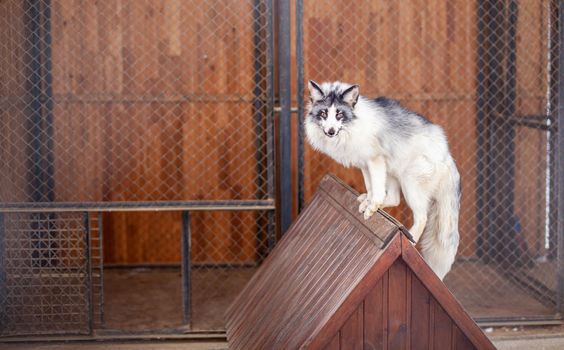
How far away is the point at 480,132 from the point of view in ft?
22.8

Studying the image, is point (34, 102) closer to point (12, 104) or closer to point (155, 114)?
point (12, 104)

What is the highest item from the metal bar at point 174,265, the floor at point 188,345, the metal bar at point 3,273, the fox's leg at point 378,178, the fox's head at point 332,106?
the fox's head at point 332,106

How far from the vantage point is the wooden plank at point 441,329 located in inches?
145

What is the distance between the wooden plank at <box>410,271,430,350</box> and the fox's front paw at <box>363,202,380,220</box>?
0.45 meters

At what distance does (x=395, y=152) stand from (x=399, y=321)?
111 cm

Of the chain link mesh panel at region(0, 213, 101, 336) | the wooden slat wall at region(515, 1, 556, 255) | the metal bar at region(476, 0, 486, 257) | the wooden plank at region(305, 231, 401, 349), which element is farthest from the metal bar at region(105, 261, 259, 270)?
the wooden plank at region(305, 231, 401, 349)

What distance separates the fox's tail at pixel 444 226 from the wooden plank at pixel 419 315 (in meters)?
0.91

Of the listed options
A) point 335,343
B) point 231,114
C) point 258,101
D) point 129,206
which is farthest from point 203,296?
point 335,343

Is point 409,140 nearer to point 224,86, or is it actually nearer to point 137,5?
point 224,86

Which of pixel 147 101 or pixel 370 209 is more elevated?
pixel 147 101

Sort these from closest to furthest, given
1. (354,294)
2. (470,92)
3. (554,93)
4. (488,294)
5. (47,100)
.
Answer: (354,294)
(554,93)
(488,294)
(47,100)
(470,92)

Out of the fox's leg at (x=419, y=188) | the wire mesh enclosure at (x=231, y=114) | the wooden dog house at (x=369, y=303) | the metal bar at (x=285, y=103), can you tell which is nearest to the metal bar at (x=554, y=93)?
the wire mesh enclosure at (x=231, y=114)

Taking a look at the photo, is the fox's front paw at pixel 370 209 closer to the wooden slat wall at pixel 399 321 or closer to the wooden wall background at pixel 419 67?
the wooden slat wall at pixel 399 321

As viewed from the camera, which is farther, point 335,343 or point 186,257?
point 186,257
